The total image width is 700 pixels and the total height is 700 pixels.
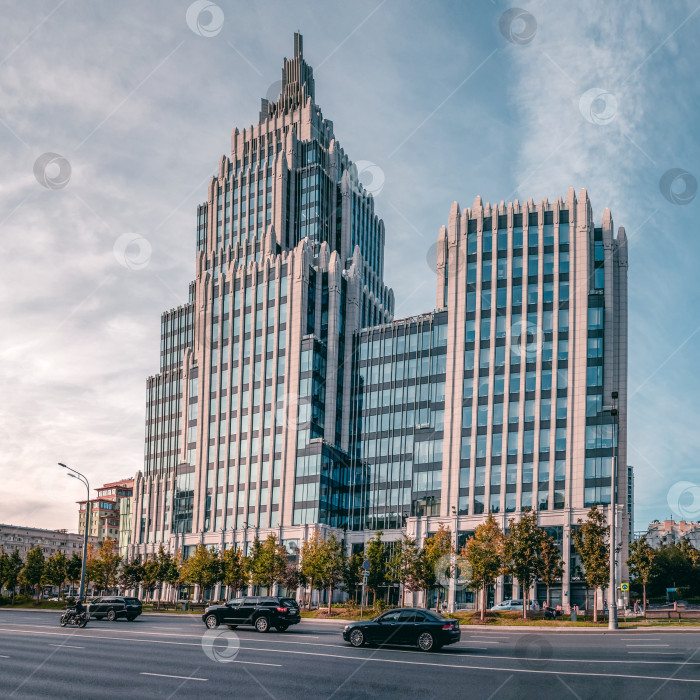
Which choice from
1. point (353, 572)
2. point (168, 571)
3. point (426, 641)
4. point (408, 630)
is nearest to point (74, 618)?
point (408, 630)

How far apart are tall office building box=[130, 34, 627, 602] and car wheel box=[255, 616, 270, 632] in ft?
170

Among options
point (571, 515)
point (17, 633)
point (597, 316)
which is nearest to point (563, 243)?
point (597, 316)

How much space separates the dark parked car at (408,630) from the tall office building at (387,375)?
185 ft

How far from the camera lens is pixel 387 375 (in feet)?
325

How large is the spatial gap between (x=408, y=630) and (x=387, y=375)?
72.1 meters

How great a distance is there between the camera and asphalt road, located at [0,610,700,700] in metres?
16.5

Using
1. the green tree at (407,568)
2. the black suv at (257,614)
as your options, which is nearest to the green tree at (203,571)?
the green tree at (407,568)

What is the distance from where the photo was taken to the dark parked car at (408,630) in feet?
87.4

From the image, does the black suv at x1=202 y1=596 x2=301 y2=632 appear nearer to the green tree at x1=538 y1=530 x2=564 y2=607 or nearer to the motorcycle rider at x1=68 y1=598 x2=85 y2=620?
the motorcycle rider at x1=68 y1=598 x2=85 y2=620

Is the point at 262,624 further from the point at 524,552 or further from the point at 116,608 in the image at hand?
the point at 524,552

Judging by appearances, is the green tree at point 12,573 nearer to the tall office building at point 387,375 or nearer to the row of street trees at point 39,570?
the row of street trees at point 39,570

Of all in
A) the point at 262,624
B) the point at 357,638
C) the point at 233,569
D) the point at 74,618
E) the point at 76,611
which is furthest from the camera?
the point at 233,569

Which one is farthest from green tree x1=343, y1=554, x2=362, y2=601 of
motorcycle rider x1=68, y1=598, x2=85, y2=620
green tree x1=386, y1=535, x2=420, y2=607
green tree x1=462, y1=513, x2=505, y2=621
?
motorcycle rider x1=68, y1=598, x2=85, y2=620

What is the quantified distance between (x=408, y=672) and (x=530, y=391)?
2677 inches
